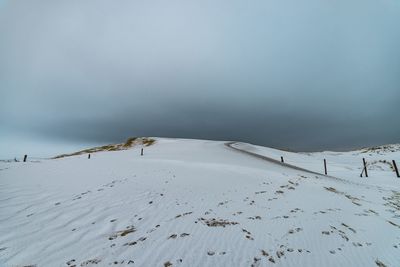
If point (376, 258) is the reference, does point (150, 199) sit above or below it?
above

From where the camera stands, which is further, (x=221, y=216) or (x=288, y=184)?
(x=288, y=184)

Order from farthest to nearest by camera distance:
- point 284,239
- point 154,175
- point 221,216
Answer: point 154,175 → point 221,216 → point 284,239

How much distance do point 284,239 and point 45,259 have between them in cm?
587

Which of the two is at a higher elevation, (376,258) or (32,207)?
(32,207)

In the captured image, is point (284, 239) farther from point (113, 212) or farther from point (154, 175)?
point (154, 175)

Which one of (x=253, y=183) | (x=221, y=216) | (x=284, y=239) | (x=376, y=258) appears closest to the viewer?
(x=376, y=258)

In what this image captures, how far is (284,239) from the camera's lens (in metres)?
5.97

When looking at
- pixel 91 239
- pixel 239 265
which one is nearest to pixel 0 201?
pixel 91 239

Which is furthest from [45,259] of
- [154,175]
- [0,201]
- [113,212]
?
[154,175]

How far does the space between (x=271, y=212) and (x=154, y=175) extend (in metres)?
8.63

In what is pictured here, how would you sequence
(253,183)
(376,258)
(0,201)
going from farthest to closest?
(253,183), (0,201), (376,258)

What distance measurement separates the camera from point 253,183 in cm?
1364

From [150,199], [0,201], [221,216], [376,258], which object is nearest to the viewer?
[376,258]

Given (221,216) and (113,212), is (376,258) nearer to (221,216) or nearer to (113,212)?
(221,216)
